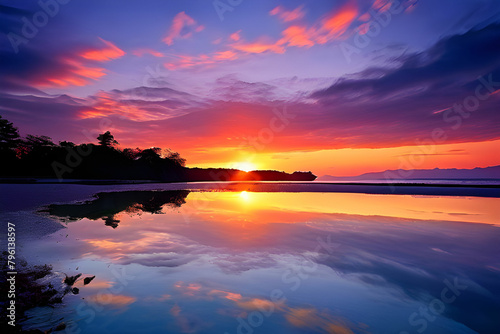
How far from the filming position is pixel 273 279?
7.31 meters

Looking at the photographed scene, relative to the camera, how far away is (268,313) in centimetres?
558

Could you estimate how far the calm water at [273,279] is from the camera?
523 cm

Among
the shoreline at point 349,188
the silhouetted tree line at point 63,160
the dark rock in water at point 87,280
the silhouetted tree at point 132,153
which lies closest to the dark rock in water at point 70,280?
the dark rock in water at point 87,280

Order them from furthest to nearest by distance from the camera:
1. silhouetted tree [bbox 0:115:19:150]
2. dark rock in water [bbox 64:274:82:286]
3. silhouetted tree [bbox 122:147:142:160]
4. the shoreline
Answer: silhouetted tree [bbox 122:147:142:160] → silhouetted tree [bbox 0:115:19:150] → the shoreline → dark rock in water [bbox 64:274:82:286]

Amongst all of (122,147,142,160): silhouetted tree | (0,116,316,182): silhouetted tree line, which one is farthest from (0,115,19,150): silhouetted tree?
(122,147,142,160): silhouetted tree

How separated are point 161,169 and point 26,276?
476 ft

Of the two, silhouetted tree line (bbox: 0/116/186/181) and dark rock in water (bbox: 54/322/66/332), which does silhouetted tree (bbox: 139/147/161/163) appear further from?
dark rock in water (bbox: 54/322/66/332)

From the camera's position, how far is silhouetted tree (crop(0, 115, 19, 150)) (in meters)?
65.8

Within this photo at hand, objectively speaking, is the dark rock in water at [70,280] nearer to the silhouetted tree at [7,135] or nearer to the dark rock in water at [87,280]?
the dark rock in water at [87,280]

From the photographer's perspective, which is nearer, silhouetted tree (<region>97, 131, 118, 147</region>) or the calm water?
the calm water

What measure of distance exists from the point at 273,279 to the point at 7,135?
307ft

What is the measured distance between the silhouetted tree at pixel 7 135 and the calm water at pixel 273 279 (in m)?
80.2

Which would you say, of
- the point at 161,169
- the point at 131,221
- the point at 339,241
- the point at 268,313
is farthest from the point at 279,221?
the point at 161,169

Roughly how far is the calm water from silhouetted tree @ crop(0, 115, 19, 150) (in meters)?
80.2
